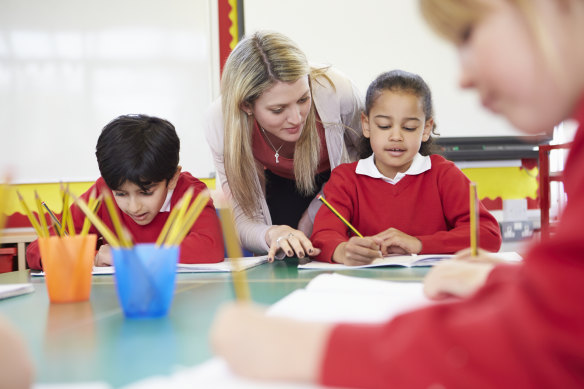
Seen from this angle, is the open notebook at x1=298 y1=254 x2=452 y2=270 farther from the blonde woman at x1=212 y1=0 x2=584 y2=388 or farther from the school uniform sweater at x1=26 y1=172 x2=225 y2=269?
the blonde woman at x1=212 y1=0 x2=584 y2=388

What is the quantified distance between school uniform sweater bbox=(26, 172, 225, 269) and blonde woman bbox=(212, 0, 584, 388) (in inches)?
43.4

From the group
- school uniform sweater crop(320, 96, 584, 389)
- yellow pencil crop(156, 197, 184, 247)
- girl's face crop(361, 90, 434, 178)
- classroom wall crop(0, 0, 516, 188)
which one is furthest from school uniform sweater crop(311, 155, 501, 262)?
classroom wall crop(0, 0, 516, 188)

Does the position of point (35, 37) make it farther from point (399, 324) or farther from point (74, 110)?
point (399, 324)

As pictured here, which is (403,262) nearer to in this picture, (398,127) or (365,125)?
(398,127)

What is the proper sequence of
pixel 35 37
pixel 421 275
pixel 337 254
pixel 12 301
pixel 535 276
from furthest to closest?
1. pixel 35 37
2. pixel 337 254
3. pixel 421 275
4. pixel 12 301
5. pixel 535 276

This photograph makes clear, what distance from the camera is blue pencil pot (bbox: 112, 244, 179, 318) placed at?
0.71 m

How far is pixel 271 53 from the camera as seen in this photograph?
1.66 meters

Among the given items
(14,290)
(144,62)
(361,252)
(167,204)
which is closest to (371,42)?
(144,62)

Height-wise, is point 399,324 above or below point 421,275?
above

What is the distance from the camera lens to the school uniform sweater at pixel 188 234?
1.54 metres

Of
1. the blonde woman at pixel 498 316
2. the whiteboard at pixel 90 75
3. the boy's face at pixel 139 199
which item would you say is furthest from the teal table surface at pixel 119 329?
the whiteboard at pixel 90 75

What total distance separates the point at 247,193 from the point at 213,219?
0.16m

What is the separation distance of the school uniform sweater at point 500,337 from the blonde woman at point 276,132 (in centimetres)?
115

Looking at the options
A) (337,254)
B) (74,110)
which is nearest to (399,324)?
(337,254)
